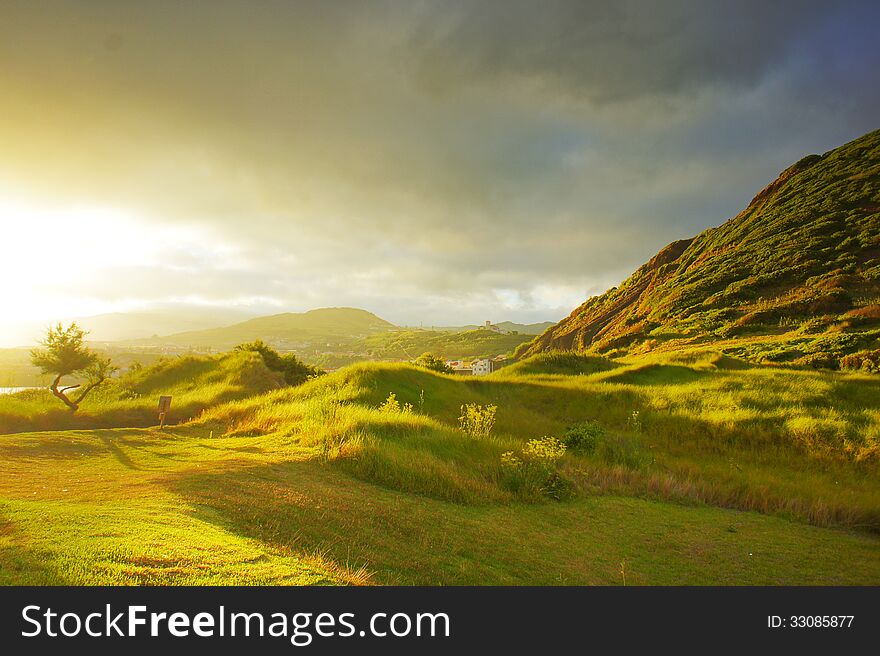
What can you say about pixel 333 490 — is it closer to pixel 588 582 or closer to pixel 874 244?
pixel 588 582

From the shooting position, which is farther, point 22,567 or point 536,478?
point 536,478

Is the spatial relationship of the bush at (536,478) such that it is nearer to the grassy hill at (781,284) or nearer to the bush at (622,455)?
the bush at (622,455)

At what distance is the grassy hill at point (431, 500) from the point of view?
4.11 m

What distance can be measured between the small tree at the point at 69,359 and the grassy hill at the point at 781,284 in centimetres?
4251

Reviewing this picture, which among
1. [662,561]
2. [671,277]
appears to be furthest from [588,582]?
[671,277]

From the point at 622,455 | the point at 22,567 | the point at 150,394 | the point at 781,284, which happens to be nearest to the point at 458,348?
the point at 781,284

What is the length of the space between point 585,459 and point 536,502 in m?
5.66

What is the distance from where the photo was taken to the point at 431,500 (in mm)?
7934

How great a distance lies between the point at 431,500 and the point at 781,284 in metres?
56.7

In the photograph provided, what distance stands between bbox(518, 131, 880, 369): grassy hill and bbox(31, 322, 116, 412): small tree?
1674 inches

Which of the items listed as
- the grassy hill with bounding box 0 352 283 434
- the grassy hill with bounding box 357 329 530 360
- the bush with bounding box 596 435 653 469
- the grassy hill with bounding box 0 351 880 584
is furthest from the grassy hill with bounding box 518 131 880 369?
the grassy hill with bounding box 357 329 530 360

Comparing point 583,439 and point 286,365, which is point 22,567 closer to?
point 583,439

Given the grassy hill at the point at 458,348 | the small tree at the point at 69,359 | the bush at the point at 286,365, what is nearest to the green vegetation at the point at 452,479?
the small tree at the point at 69,359

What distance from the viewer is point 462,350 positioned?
174m
